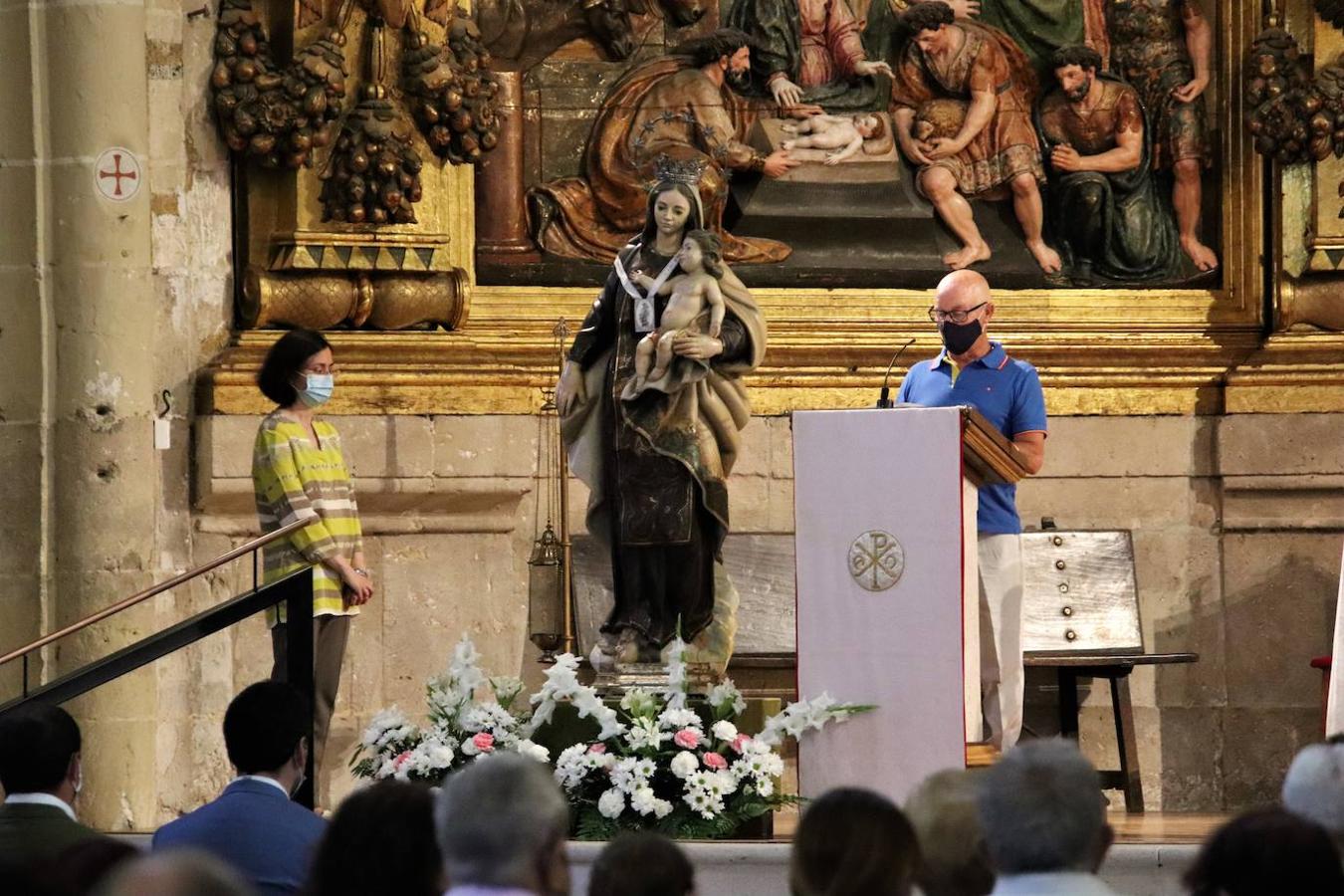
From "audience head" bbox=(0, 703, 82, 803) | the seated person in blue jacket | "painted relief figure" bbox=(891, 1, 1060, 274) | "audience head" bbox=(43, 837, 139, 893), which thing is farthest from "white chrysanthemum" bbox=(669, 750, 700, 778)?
"painted relief figure" bbox=(891, 1, 1060, 274)

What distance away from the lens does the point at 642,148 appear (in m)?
11.0

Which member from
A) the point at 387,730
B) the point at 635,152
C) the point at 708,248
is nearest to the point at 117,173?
the point at 635,152

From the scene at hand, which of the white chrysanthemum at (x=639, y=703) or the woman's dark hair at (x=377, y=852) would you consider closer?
the woman's dark hair at (x=377, y=852)

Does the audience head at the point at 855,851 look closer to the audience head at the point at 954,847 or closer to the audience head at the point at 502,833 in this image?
the audience head at the point at 954,847

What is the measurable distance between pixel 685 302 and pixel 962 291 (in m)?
0.86

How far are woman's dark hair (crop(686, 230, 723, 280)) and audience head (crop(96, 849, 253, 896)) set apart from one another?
197 inches

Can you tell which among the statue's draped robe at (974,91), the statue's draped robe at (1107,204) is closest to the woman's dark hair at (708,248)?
the statue's draped robe at (974,91)

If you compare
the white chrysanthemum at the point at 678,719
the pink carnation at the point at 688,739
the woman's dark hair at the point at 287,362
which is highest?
the woman's dark hair at the point at 287,362

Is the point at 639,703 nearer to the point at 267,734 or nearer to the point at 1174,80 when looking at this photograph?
the point at 267,734

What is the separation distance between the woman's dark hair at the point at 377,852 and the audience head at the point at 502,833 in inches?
1.0

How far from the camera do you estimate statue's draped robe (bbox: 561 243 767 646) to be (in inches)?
324

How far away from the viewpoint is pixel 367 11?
1047 cm

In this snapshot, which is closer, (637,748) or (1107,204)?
(637,748)

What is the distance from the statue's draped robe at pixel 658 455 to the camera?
27.0ft
